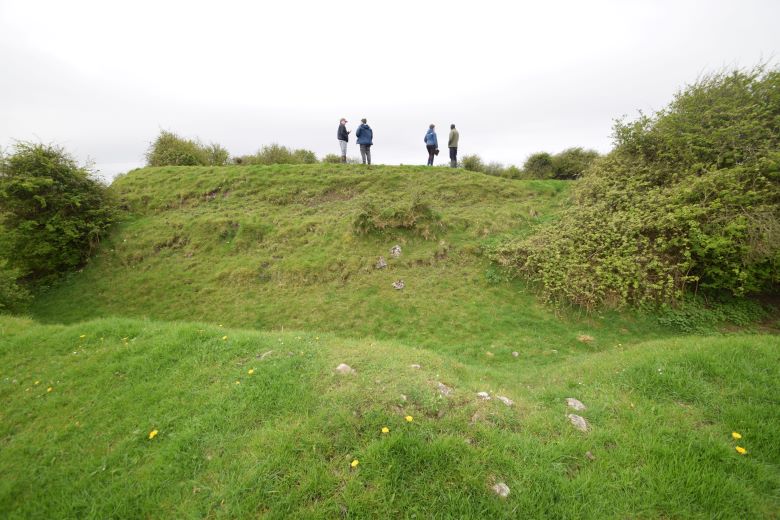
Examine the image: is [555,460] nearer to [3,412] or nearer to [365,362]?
[365,362]

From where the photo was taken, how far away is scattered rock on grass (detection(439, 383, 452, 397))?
4137 millimetres

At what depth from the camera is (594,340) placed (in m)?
8.07

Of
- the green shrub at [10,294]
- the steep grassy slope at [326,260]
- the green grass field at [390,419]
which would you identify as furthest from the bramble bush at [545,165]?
the green shrub at [10,294]

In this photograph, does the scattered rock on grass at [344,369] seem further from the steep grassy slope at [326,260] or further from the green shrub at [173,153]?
the green shrub at [173,153]

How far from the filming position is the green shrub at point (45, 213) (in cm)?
1197

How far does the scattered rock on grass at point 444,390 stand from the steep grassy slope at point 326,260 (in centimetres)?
376

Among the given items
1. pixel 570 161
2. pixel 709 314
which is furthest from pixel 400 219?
pixel 570 161

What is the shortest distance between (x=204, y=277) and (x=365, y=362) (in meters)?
10.1

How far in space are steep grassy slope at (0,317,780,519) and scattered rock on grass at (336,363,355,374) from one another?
A: 134 mm

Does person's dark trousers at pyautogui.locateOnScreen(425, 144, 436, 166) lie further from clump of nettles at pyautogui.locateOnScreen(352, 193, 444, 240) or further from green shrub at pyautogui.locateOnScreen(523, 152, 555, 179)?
green shrub at pyautogui.locateOnScreen(523, 152, 555, 179)

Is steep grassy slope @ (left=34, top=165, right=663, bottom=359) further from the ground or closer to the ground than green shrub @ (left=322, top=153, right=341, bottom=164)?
closer to the ground

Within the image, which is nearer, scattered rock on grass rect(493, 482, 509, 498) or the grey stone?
scattered rock on grass rect(493, 482, 509, 498)

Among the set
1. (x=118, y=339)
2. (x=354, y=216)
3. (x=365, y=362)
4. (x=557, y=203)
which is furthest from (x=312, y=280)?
(x=557, y=203)

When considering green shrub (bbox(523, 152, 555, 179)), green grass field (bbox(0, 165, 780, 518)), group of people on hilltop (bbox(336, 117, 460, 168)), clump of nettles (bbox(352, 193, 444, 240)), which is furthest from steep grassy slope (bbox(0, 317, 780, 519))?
green shrub (bbox(523, 152, 555, 179))
